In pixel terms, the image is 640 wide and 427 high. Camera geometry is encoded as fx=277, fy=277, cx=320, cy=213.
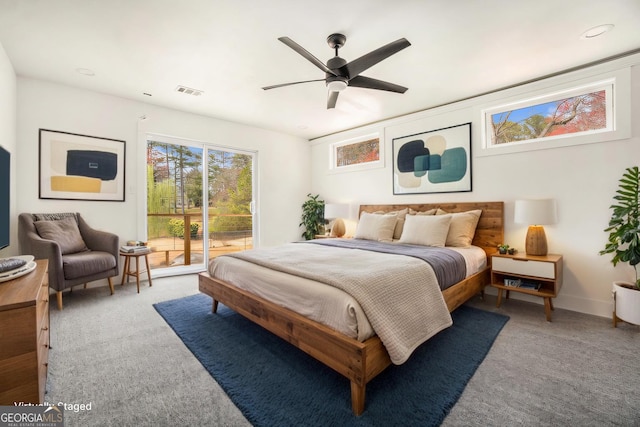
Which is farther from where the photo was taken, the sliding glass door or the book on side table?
the sliding glass door

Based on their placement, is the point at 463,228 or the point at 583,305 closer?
the point at 583,305

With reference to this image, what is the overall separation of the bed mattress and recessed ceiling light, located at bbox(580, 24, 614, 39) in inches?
91.9

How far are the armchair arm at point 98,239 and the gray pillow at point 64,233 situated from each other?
8cm

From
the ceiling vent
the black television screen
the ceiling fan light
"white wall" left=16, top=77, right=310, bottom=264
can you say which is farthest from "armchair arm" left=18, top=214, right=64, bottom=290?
the ceiling fan light

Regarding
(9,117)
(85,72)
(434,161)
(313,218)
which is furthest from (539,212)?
(9,117)

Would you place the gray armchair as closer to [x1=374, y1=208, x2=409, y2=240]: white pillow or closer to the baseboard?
[x1=374, y1=208, x2=409, y2=240]: white pillow

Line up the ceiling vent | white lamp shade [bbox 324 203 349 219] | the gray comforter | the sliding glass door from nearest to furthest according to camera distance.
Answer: the gray comforter, the ceiling vent, the sliding glass door, white lamp shade [bbox 324 203 349 219]

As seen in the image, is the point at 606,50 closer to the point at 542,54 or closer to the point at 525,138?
the point at 542,54

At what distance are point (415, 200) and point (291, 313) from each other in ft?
10.0

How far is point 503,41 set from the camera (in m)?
2.49

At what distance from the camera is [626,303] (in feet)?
8.02

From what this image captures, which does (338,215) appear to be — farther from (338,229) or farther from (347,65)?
(347,65)

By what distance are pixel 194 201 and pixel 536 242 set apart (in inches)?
189

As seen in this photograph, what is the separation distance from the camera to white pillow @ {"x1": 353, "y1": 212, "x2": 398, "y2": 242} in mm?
3920
